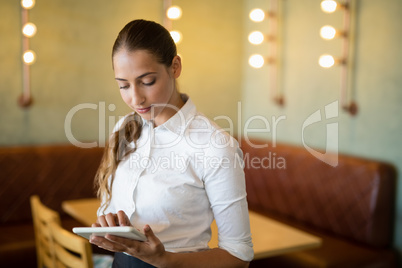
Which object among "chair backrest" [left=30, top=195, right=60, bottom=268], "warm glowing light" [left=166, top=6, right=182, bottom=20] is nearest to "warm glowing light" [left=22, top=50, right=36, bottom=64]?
"warm glowing light" [left=166, top=6, right=182, bottom=20]

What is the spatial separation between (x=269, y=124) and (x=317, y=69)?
65 cm

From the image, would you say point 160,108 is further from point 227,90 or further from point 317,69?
→ point 227,90

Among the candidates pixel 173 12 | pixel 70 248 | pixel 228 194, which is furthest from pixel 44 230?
pixel 173 12

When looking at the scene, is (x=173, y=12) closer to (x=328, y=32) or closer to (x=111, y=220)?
(x=328, y=32)

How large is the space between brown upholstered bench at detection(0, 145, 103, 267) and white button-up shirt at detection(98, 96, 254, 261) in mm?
1858

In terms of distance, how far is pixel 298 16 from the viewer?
10.8 ft

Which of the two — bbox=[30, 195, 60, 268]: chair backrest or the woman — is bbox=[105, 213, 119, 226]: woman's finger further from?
bbox=[30, 195, 60, 268]: chair backrest

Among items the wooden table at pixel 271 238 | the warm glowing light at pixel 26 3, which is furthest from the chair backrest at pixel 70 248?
the warm glowing light at pixel 26 3

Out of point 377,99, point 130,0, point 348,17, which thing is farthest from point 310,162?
point 130,0

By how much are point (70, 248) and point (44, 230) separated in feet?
0.99

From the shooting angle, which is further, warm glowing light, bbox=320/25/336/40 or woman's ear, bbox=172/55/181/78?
warm glowing light, bbox=320/25/336/40

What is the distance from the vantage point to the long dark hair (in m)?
1.15

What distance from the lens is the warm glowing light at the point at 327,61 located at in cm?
284

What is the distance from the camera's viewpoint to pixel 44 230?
1811mm
